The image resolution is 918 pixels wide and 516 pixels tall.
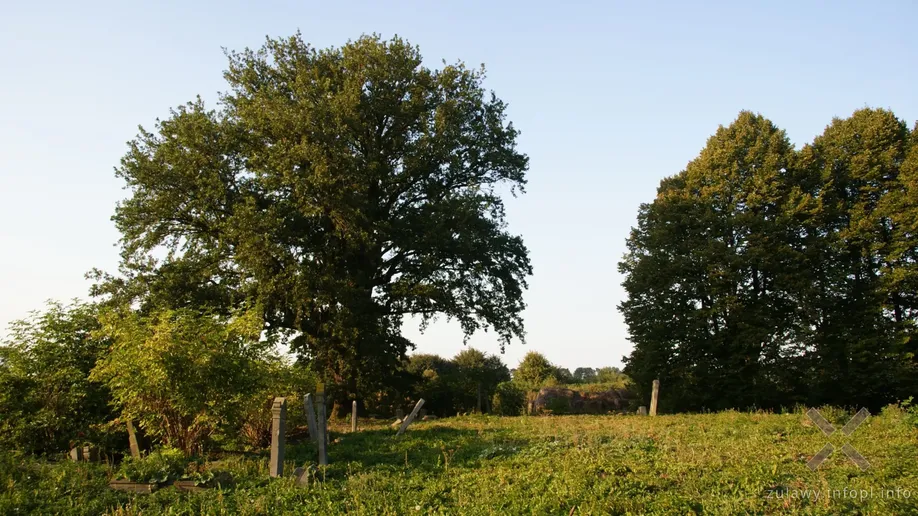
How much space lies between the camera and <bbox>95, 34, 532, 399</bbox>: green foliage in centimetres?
2531

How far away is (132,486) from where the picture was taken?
10.3 meters

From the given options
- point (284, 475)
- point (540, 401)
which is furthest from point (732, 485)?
point (540, 401)

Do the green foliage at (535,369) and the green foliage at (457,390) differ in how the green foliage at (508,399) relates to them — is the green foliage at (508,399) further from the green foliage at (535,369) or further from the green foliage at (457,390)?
the green foliage at (535,369)

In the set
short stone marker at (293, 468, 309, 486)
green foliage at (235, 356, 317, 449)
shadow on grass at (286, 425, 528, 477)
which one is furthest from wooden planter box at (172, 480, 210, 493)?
green foliage at (235, 356, 317, 449)

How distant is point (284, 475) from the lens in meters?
11.3

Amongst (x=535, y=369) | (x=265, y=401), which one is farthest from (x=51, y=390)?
(x=535, y=369)

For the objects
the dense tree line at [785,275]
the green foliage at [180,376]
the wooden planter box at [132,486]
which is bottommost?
the wooden planter box at [132,486]

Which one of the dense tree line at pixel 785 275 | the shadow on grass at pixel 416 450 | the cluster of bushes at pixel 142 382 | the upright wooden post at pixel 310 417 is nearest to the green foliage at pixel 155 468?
the cluster of bushes at pixel 142 382

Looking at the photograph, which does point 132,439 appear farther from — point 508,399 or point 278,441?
point 508,399

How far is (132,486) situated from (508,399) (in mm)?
23389

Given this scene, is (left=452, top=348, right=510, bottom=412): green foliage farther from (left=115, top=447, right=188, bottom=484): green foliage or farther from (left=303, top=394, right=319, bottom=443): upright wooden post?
(left=115, top=447, right=188, bottom=484): green foliage

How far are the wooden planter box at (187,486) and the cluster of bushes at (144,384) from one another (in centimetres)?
278

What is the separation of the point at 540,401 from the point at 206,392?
20.7 meters

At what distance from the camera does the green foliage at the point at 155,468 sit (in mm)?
10617
